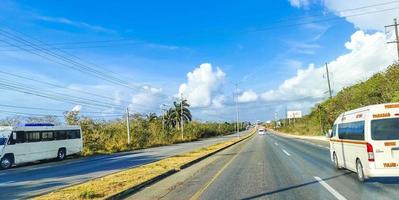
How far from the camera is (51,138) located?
123ft

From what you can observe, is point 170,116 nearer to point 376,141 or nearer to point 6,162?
point 6,162

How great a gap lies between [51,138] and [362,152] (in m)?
29.5

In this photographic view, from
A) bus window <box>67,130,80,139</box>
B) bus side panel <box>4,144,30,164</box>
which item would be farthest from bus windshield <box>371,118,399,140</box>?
bus window <box>67,130,80,139</box>

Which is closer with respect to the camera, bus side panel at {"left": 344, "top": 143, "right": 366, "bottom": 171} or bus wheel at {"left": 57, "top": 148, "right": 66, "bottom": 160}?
bus side panel at {"left": 344, "top": 143, "right": 366, "bottom": 171}

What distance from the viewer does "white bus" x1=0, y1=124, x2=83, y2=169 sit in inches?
1248

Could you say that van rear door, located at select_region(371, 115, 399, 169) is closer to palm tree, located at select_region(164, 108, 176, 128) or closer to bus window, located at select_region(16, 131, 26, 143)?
bus window, located at select_region(16, 131, 26, 143)

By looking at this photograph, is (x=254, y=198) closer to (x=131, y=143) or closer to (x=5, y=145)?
(x=5, y=145)

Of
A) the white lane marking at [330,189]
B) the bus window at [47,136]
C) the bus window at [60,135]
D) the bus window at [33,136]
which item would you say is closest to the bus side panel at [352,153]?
the white lane marking at [330,189]

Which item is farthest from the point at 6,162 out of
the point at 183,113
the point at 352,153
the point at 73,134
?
the point at 183,113

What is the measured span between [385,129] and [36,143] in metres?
28.5

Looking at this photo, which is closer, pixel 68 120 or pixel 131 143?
pixel 68 120

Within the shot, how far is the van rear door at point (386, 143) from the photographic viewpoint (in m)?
12.4

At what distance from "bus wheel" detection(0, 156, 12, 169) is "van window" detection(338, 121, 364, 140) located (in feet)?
76.6

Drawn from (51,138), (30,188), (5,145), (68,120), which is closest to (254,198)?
(30,188)
